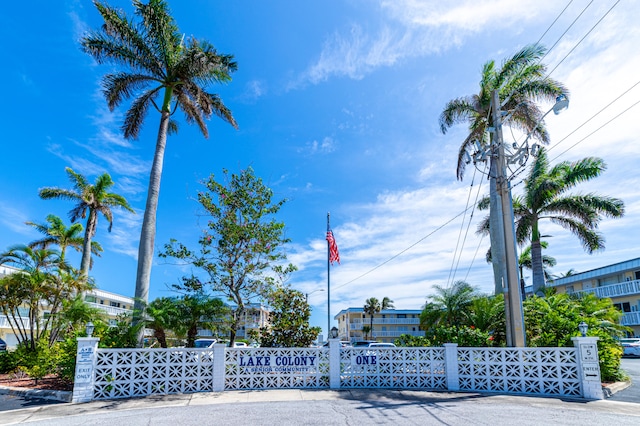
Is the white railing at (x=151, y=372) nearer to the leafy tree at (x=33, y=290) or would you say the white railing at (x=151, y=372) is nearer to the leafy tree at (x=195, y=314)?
the leafy tree at (x=195, y=314)

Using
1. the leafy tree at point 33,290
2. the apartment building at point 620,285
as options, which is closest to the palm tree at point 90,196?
the leafy tree at point 33,290

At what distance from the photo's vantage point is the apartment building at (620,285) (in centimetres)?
3002

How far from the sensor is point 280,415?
7.91 m

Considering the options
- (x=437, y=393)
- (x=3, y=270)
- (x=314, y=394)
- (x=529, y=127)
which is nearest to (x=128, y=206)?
(x=3, y=270)

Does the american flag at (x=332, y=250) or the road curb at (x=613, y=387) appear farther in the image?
the american flag at (x=332, y=250)

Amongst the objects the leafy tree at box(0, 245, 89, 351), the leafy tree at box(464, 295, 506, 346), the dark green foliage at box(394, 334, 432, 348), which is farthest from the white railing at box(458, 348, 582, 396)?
the leafy tree at box(0, 245, 89, 351)

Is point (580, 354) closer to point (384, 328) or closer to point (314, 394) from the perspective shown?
point (314, 394)

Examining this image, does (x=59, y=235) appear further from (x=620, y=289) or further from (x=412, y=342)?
(x=620, y=289)

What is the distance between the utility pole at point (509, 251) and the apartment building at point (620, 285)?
20.0 metres

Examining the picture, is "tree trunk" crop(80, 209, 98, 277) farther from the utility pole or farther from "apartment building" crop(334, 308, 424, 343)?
"apartment building" crop(334, 308, 424, 343)

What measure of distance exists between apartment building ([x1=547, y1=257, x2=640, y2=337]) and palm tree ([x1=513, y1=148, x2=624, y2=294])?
29.1 ft

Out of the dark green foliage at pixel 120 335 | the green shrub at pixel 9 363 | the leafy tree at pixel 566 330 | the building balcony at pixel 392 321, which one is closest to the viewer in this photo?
the dark green foliage at pixel 120 335

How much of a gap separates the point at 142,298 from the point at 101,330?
1.42 m

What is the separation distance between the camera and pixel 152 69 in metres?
14.7
